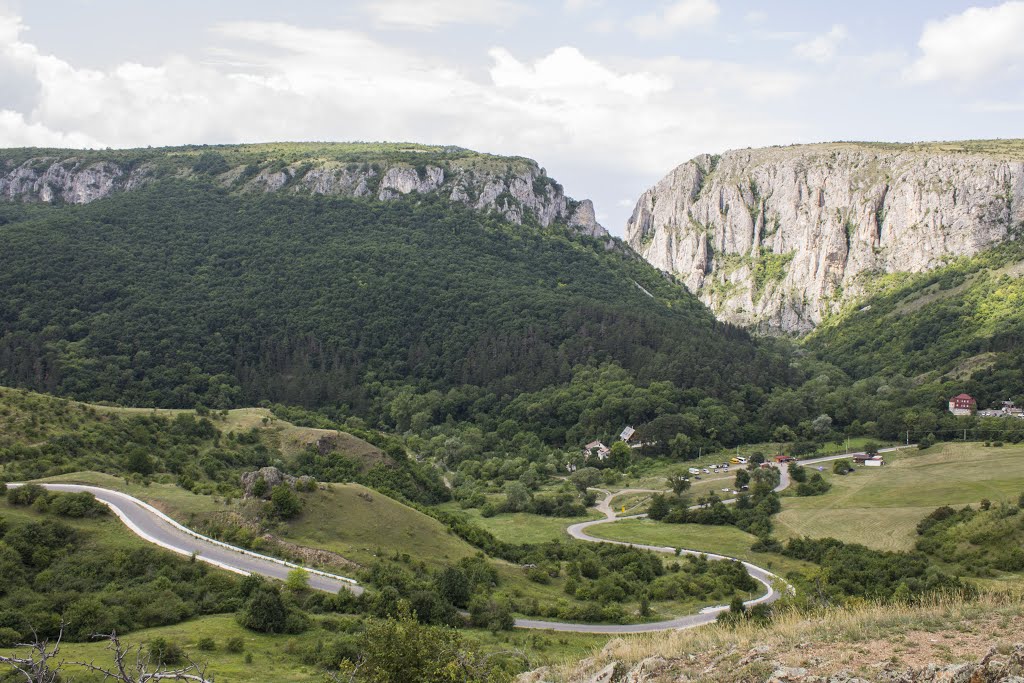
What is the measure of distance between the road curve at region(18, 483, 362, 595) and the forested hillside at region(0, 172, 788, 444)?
67.8 meters

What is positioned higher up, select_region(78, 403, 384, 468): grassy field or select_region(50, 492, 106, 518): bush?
select_region(50, 492, 106, 518): bush

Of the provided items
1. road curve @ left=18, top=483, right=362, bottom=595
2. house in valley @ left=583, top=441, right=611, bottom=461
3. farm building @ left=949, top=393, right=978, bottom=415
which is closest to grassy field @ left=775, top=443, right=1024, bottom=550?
farm building @ left=949, top=393, right=978, bottom=415

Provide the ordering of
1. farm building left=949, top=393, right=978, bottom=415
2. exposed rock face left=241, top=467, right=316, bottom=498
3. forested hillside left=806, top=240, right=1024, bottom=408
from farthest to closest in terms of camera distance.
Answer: forested hillside left=806, top=240, right=1024, bottom=408 < farm building left=949, top=393, right=978, bottom=415 < exposed rock face left=241, top=467, right=316, bottom=498

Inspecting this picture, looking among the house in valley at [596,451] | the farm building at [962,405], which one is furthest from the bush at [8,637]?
the farm building at [962,405]

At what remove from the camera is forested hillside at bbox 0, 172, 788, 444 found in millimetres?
115806

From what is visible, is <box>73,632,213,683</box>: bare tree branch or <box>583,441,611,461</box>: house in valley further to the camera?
<box>583,441,611,461</box>: house in valley

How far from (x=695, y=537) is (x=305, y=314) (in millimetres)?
92474

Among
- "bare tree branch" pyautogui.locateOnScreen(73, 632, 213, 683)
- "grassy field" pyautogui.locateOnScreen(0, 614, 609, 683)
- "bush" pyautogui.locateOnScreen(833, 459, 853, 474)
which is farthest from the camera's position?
"bush" pyautogui.locateOnScreen(833, 459, 853, 474)

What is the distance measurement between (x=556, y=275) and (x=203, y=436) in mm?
115564

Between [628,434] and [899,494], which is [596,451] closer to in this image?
[628,434]

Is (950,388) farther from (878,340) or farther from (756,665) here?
(756,665)

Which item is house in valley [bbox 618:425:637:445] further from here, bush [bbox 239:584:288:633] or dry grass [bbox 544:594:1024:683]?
dry grass [bbox 544:594:1024:683]

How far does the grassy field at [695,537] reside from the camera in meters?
60.6

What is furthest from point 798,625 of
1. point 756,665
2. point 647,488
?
point 647,488
